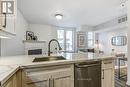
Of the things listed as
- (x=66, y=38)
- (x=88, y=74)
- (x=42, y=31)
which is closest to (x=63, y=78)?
(x=88, y=74)

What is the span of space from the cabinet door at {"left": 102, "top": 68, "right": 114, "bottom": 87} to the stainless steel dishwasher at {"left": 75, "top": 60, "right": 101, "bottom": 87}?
5.4 inches

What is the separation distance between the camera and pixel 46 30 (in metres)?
7.45

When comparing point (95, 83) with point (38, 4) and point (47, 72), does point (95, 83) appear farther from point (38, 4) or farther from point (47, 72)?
point (38, 4)

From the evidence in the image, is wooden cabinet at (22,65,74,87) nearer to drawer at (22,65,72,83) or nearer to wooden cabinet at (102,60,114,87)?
drawer at (22,65,72,83)

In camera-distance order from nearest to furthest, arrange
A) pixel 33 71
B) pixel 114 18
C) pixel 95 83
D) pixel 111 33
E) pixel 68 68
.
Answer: pixel 33 71
pixel 68 68
pixel 95 83
pixel 114 18
pixel 111 33

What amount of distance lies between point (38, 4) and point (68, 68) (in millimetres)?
3261

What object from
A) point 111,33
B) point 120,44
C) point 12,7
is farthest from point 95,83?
point 111,33

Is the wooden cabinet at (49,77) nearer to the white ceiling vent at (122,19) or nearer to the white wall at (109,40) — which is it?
the white ceiling vent at (122,19)

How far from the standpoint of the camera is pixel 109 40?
8.20 meters

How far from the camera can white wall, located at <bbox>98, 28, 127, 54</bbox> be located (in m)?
7.16

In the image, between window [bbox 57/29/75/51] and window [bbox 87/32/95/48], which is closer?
window [bbox 57/29/75/51]

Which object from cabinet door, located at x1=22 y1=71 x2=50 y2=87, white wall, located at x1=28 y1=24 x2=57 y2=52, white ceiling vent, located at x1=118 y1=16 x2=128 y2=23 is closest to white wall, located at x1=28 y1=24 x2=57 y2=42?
white wall, located at x1=28 y1=24 x2=57 y2=52

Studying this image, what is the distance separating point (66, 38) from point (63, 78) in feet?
22.6

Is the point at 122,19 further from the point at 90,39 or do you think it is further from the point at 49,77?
the point at 49,77
